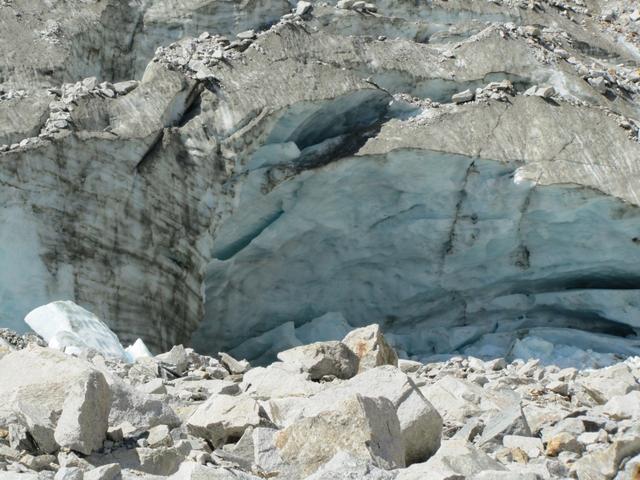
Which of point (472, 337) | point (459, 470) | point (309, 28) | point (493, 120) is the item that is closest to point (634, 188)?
point (493, 120)

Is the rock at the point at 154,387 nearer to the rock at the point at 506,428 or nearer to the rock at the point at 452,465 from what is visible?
the rock at the point at 506,428

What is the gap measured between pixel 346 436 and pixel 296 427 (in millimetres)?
338

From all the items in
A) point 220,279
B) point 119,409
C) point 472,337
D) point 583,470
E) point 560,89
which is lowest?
point 472,337

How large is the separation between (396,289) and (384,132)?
253 cm

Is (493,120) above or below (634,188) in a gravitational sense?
above

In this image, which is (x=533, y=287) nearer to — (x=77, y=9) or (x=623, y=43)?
(x=623, y=43)

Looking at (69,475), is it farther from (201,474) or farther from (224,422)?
(224,422)

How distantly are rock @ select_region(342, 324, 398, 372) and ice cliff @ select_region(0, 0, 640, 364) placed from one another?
3740 mm

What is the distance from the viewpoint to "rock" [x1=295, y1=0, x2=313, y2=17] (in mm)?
14286

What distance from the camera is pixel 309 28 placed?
13.7 metres

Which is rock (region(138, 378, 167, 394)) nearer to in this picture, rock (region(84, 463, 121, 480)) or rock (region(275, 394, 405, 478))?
rock (region(275, 394, 405, 478))

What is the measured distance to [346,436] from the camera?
5023 millimetres

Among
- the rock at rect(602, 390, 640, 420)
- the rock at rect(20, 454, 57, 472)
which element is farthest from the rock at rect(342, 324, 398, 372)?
the rock at rect(20, 454, 57, 472)

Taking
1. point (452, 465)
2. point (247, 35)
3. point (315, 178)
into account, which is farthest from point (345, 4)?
point (452, 465)
